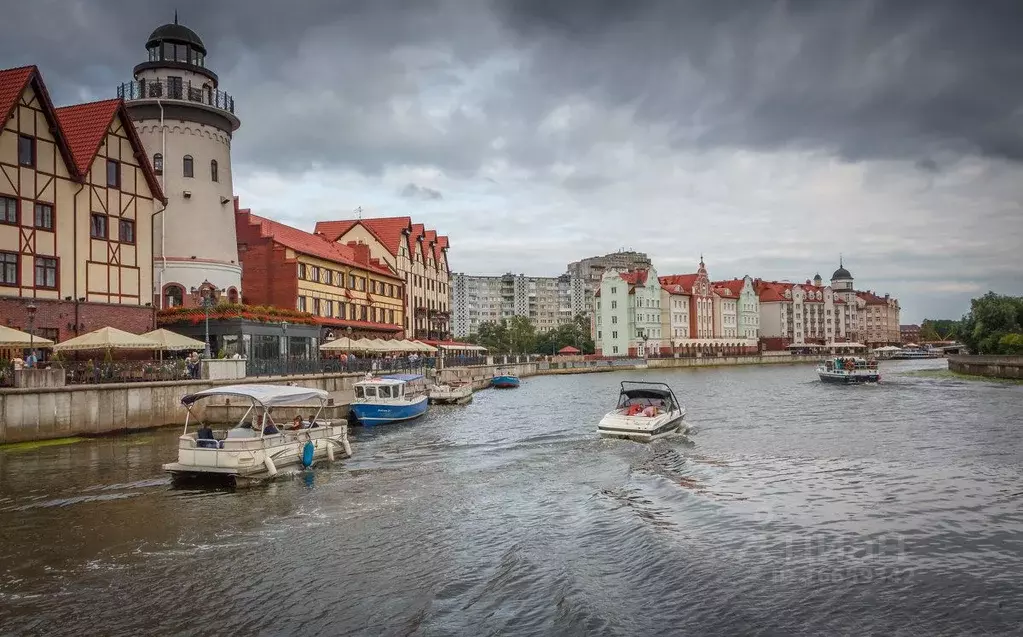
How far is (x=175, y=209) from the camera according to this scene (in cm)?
5384

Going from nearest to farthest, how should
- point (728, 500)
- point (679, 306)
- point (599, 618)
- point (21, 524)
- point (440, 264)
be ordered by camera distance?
point (599, 618) < point (21, 524) < point (728, 500) < point (440, 264) < point (679, 306)

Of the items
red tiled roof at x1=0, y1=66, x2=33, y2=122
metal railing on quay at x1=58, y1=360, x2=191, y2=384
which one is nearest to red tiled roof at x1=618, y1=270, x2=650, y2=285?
metal railing on quay at x1=58, y1=360, x2=191, y2=384

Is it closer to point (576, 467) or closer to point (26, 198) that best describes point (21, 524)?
point (576, 467)

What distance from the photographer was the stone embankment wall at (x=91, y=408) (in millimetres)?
32281

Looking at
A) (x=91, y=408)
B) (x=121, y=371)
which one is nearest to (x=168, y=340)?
(x=121, y=371)

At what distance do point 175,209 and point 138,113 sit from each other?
6960 mm

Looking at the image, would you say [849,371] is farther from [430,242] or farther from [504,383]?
[430,242]

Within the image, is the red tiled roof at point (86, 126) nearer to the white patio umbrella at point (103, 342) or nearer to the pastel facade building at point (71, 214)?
the pastel facade building at point (71, 214)

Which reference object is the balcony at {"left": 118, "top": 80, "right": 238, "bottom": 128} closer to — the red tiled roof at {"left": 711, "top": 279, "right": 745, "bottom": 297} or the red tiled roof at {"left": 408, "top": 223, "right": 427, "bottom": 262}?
the red tiled roof at {"left": 408, "top": 223, "right": 427, "bottom": 262}

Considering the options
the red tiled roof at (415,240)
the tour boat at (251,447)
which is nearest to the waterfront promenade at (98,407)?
the tour boat at (251,447)

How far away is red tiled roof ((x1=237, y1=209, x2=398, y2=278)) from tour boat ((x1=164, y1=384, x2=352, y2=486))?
4145cm

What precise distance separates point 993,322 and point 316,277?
8305 centimetres

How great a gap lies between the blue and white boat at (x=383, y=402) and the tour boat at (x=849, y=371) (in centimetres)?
5647

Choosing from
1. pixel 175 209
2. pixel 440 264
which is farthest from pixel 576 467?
pixel 440 264
